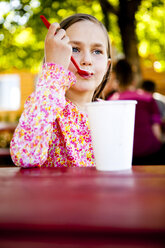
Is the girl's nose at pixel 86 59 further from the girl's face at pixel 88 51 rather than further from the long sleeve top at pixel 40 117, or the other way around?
the long sleeve top at pixel 40 117

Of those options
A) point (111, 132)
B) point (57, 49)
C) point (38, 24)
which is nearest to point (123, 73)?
point (57, 49)

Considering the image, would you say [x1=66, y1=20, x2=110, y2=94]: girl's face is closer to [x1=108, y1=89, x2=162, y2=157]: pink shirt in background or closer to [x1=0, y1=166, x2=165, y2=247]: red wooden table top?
[x1=0, y1=166, x2=165, y2=247]: red wooden table top

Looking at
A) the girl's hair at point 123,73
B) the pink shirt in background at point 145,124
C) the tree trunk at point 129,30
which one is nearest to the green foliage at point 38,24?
the tree trunk at point 129,30

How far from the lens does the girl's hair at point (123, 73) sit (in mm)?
4359

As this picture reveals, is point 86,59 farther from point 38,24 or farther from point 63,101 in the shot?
point 38,24

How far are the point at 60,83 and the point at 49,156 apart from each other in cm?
48

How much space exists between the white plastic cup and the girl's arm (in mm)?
204

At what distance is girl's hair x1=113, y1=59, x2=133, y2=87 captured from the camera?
4359 millimetres

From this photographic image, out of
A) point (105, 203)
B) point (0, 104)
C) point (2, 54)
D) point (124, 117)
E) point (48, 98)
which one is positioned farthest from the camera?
point (0, 104)

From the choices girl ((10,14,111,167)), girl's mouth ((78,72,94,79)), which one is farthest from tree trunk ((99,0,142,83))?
girl's mouth ((78,72,94,79))

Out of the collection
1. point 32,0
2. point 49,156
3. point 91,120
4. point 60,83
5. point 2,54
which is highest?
point 32,0

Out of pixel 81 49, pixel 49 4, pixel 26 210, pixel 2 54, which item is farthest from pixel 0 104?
pixel 26 210

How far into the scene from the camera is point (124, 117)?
975mm

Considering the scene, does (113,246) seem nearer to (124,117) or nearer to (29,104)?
(124,117)
